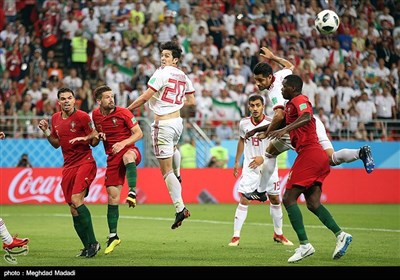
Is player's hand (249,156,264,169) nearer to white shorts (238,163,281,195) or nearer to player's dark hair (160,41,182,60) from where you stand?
white shorts (238,163,281,195)

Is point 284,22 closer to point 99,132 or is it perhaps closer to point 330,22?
point 330,22

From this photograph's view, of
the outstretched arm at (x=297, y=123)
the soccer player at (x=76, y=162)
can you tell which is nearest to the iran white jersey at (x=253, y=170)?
the outstretched arm at (x=297, y=123)

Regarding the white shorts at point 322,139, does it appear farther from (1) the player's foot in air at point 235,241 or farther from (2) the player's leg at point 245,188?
(1) the player's foot in air at point 235,241

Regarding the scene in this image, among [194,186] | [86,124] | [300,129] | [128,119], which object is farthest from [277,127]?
[194,186]

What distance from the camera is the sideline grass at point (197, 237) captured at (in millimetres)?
11766

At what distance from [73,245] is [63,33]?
50.3 feet

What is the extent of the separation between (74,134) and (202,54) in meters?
16.5

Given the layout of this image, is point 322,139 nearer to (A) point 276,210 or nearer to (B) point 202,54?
(A) point 276,210

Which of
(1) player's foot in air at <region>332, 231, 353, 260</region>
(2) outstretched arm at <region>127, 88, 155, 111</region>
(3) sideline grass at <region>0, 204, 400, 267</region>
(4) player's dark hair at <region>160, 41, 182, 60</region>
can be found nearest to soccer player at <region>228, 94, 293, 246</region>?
(3) sideline grass at <region>0, 204, 400, 267</region>

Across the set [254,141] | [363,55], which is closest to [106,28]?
[363,55]

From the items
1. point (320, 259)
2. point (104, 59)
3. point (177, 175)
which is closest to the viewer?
point (320, 259)

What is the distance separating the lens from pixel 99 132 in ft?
41.4

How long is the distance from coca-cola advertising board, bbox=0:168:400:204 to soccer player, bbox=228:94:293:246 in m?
9.51

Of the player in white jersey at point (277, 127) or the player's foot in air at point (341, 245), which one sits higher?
the player in white jersey at point (277, 127)
